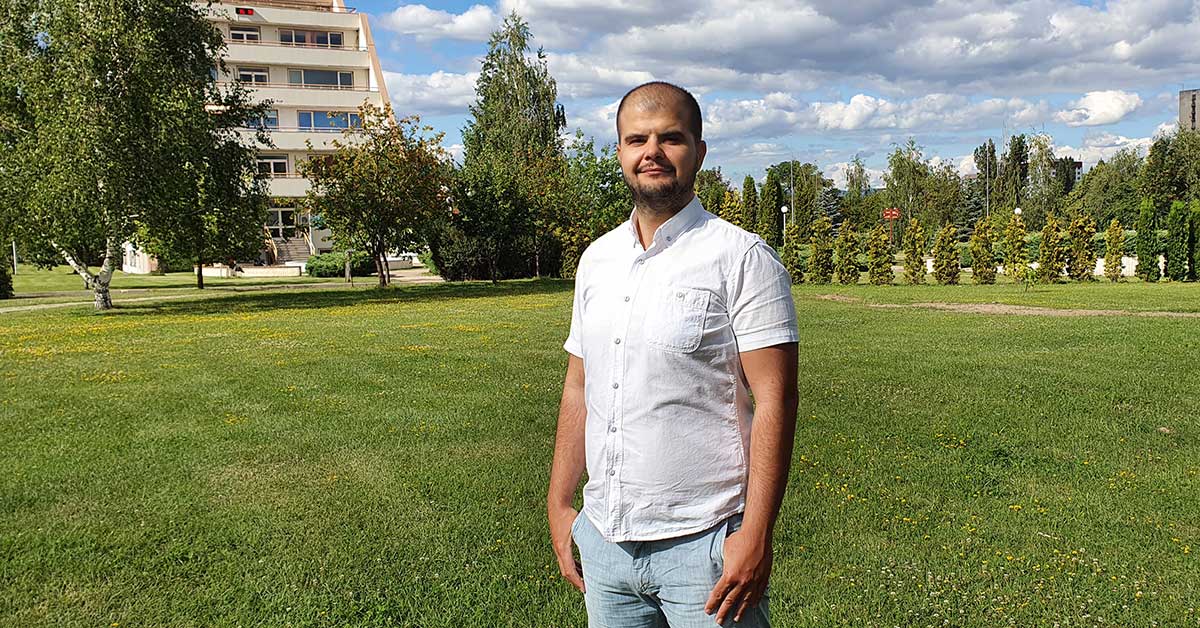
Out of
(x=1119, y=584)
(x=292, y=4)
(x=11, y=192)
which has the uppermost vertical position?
(x=292, y=4)

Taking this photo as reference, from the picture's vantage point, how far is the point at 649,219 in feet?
6.88

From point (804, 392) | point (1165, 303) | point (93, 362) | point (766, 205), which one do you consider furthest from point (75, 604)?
point (766, 205)

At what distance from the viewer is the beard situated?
2033 millimetres

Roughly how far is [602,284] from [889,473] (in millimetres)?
4458

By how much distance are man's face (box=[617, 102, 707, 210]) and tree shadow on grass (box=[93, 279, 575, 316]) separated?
64.4 feet

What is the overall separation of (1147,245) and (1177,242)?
819 millimetres

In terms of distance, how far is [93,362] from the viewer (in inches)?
466

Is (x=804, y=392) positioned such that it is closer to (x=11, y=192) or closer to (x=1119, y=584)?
(x=1119, y=584)

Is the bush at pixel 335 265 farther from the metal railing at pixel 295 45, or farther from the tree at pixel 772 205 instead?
the tree at pixel 772 205

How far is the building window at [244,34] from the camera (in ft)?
171

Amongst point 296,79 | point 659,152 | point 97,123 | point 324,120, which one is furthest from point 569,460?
point 296,79

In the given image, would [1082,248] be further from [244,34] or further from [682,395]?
[244,34]


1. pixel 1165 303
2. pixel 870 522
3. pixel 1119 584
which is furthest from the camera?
pixel 1165 303

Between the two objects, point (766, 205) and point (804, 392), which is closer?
point (804, 392)
